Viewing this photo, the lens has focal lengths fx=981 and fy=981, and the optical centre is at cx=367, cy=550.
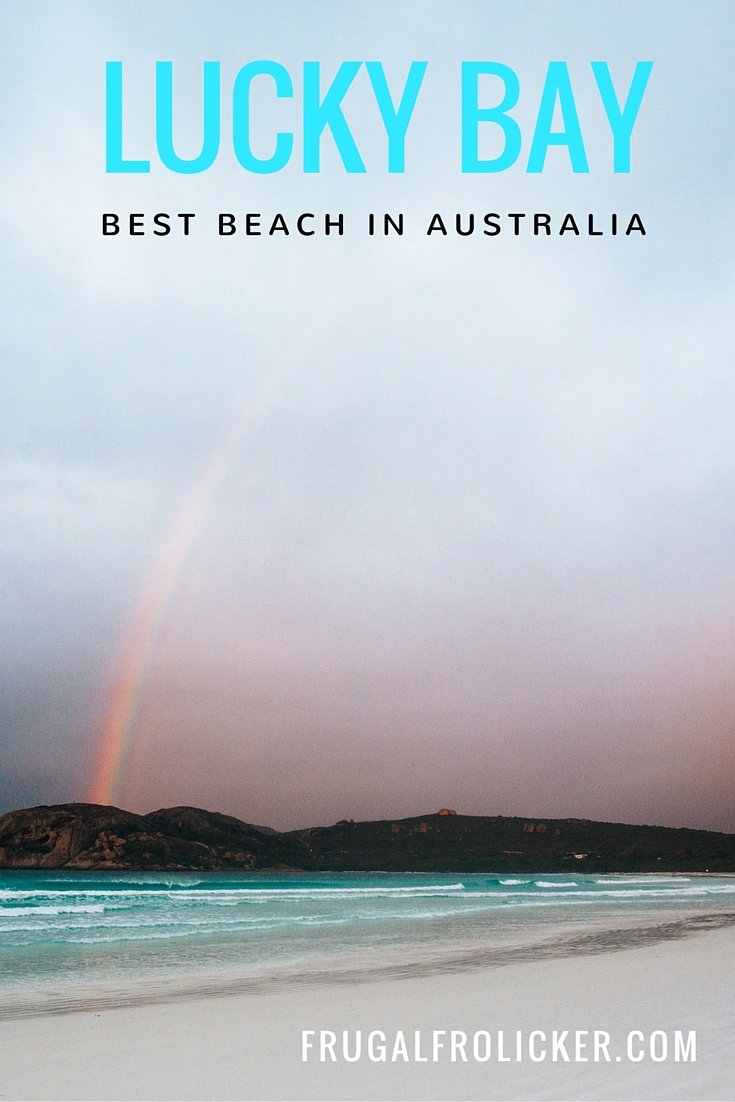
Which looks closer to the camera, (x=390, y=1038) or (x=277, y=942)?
(x=390, y=1038)

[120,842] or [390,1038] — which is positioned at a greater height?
[390,1038]

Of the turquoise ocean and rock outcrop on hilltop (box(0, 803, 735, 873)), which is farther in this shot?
rock outcrop on hilltop (box(0, 803, 735, 873))

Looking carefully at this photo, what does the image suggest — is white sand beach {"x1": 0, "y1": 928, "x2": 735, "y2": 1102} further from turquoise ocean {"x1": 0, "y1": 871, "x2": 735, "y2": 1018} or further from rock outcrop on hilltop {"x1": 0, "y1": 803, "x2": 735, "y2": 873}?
rock outcrop on hilltop {"x1": 0, "y1": 803, "x2": 735, "y2": 873}

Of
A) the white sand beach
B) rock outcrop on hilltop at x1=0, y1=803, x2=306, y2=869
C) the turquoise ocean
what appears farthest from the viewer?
rock outcrop on hilltop at x1=0, y1=803, x2=306, y2=869

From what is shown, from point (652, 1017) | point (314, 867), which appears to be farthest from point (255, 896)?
point (314, 867)

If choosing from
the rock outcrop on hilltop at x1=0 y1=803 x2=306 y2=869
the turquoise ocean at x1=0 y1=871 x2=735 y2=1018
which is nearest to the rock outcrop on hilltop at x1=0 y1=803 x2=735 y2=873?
the rock outcrop on hilltop at x1=0 y1=803 x2=306 y2=869

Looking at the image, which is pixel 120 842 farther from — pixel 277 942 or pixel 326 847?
pixel 277 942

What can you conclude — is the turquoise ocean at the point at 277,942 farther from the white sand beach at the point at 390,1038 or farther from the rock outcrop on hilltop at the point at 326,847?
the rock outcrop on hilltop at the point at 326,847

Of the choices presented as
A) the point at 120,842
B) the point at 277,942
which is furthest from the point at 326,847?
the point at 277,942
